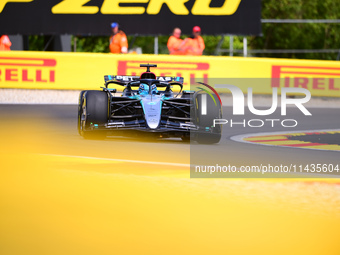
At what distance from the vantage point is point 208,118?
11961 millimetres

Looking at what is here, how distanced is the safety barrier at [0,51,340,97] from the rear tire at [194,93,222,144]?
845 centimetres

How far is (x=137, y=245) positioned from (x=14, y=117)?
1135 cm

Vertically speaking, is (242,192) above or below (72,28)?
below

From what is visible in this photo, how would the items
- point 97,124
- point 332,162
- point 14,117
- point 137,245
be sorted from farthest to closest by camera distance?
point 14,117 < point 97,124 < point 332,162 < point 137,245

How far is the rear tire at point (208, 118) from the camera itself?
39.3ft

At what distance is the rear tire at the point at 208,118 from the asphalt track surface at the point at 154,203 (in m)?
0.49

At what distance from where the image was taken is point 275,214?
6.66 metres

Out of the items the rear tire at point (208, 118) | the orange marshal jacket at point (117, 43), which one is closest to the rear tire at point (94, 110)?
the rear tire at point (208, 118)

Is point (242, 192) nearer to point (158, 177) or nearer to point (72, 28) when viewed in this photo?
point (158, 177)

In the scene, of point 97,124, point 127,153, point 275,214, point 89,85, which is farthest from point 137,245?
point 89,85

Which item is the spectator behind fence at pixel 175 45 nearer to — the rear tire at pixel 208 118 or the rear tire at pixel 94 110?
the rear tire at pixel 208 118

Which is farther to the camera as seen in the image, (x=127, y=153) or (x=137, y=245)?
(x=127, y=153)

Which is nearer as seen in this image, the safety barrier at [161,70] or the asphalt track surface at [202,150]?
the asphalt track surface at [202,150]

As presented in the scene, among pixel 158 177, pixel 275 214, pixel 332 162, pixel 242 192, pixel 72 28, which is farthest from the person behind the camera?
pixel 72 28
